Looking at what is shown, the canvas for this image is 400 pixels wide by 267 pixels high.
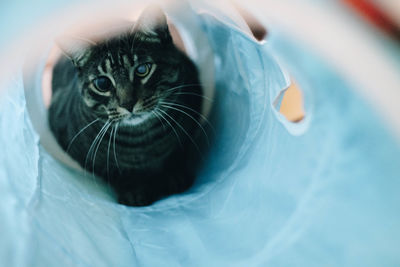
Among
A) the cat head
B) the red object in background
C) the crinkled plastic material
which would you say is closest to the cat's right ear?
the cat head

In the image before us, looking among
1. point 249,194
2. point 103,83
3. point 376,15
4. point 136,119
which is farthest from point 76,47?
point 376,15

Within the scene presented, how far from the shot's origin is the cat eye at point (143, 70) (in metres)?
0.94

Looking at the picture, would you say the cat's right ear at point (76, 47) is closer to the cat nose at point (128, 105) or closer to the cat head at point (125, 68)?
the cat head at point (125, 68)

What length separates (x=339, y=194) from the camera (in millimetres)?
556

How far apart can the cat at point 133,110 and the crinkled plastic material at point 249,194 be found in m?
0.08

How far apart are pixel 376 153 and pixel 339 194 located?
11 cm

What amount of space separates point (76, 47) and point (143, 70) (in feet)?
0.55

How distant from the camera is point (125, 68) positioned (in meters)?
0.92

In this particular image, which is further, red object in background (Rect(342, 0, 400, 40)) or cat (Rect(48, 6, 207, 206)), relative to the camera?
cat (Rect(48, 6, 207, 206))

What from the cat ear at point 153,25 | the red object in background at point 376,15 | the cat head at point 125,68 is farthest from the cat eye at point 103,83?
the red object in background at point 376,15

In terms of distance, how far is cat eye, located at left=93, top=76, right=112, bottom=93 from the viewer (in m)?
0.93

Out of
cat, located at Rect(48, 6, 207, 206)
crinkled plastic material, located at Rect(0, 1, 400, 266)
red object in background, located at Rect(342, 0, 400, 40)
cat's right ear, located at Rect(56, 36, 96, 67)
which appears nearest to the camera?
red object in background, located at Rect(342, 0, 400, 40)

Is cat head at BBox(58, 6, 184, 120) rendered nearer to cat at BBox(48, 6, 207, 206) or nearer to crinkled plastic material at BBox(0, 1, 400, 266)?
cat at BBox(48, 6, 207, 206)

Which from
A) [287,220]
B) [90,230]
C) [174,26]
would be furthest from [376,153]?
[174,26]
